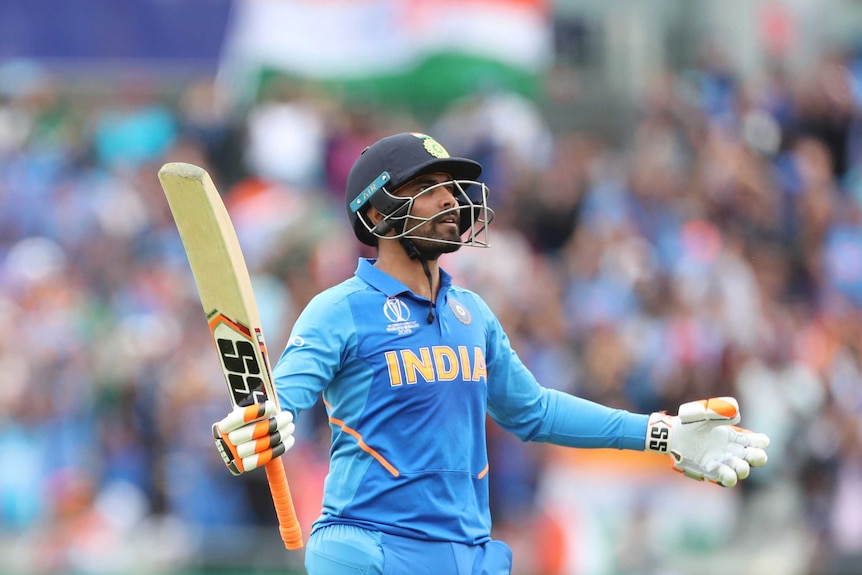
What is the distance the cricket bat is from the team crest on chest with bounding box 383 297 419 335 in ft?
1.55

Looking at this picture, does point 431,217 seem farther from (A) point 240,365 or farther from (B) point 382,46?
(B) point 382,46

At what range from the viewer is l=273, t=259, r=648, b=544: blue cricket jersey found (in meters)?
5.45

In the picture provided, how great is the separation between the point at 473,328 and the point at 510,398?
373 mm

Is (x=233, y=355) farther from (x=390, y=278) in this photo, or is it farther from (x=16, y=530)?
(x=16, y=530)

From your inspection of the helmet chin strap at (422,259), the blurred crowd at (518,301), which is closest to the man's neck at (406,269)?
the helmet chin strap at (422,259)

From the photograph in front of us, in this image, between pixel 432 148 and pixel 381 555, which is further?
pixel 432 148

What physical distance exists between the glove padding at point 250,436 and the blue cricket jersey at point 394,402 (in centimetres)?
17

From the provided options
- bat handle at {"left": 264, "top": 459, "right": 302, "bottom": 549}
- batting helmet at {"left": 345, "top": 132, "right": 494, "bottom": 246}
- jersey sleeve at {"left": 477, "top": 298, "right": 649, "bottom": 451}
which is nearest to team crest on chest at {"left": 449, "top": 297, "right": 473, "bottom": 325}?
jersey sleeve at {"left": 477, "top": 298, "right": 649, "bottom": 451}

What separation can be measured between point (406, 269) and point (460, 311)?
0.26m

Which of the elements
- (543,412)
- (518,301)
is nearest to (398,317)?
(543,412)

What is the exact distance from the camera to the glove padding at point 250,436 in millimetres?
5047

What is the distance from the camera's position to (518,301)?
12672 millimetres

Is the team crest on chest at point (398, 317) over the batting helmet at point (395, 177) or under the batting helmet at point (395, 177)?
under

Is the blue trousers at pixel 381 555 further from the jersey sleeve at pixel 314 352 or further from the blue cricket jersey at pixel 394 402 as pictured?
the jersey sleeve at pixel 314 352
